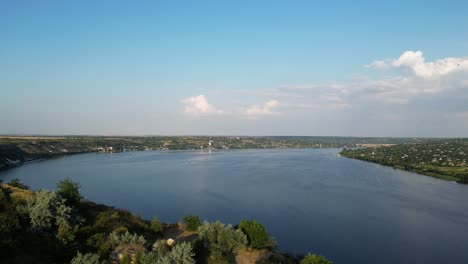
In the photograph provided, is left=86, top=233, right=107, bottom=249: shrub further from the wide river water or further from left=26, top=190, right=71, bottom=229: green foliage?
the wide river water

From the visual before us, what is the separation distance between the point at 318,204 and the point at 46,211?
37.2m

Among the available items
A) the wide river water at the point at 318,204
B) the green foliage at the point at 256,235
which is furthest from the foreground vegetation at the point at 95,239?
the wide river water at the point at 318,204

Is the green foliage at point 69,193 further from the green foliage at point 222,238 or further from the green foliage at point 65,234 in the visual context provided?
the green foliage at point 222,238

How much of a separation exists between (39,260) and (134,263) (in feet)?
13.0

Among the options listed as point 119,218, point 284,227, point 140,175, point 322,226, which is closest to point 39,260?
point 119,218

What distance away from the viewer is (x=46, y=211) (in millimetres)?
18891

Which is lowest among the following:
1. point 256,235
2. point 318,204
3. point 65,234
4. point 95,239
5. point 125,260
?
point 318,204

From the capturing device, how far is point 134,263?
16062 millimetres

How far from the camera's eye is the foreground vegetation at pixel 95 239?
1585 centimetres

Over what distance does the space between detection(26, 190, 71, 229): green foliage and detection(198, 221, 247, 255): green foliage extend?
26.6ft

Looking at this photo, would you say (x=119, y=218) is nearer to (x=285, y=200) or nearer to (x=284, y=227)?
(x=284, y=227)

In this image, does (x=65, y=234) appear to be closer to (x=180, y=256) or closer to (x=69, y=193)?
(x=180, y=256)

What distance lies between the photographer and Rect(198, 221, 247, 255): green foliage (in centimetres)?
2109

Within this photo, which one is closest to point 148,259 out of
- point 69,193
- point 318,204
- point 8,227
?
point 8,227
